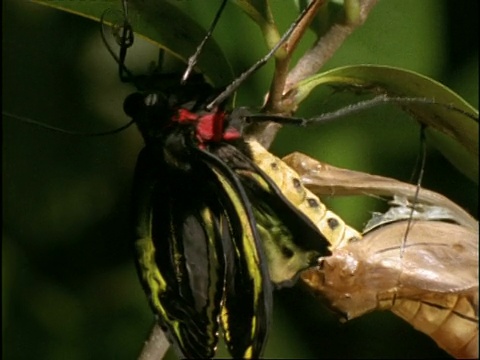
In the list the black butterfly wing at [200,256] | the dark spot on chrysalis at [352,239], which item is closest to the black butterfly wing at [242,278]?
the black butterfly wing at [200,256]

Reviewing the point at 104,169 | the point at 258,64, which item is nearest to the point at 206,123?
the point at 258,64

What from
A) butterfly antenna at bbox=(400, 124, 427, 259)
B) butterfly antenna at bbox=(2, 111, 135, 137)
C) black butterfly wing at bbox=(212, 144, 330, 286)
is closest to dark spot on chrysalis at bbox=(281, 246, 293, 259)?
black butterfly wing at bbox=(212, 144, 330, 286)

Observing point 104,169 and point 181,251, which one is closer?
point 181,251

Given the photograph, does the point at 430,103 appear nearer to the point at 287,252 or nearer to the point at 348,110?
the point at 348,110

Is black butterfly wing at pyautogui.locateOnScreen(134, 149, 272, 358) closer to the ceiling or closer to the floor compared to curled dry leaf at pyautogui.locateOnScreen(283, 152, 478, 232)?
closer to the floor

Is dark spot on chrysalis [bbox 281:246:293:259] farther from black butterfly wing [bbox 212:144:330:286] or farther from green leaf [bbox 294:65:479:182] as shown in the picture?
green leaf [bbox 294:65:479:182]

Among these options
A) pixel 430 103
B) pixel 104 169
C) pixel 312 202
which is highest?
pixel 430 103
